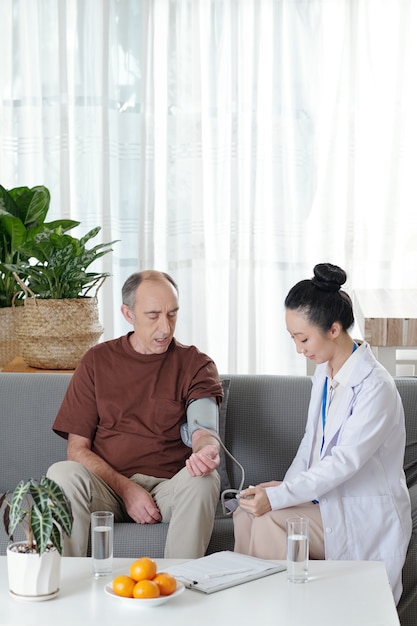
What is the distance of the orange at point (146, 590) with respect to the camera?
1.94 m

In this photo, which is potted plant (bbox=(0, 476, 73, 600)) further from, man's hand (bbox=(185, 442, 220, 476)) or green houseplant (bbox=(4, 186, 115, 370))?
green houseplant (bbox=(4, 186, 115, 370))

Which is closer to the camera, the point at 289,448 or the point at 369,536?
the point at 369,536

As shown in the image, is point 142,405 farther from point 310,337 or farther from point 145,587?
point 145,587

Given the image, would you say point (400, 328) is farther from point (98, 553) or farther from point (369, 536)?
point (98, 553)

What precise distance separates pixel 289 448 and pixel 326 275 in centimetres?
83

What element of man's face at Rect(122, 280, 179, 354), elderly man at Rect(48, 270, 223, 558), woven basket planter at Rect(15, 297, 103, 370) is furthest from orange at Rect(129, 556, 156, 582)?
woven basket planter at Rect(15, 297, 103, 370)

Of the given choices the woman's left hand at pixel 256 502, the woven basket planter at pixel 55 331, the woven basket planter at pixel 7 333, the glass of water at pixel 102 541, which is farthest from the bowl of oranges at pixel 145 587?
the woven basket planter at pixel 7 333

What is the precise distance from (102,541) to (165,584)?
21cm

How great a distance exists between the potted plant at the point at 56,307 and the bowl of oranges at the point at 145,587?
1.69 m

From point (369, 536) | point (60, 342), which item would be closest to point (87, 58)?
point (60, 342)

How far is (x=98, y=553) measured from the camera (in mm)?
2111

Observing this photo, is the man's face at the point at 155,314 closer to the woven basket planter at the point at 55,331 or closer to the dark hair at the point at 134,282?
the dark hair at the point at 134,282

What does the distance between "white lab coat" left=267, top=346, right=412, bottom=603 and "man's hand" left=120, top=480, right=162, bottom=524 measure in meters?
0.45

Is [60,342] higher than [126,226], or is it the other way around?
[126,226]
